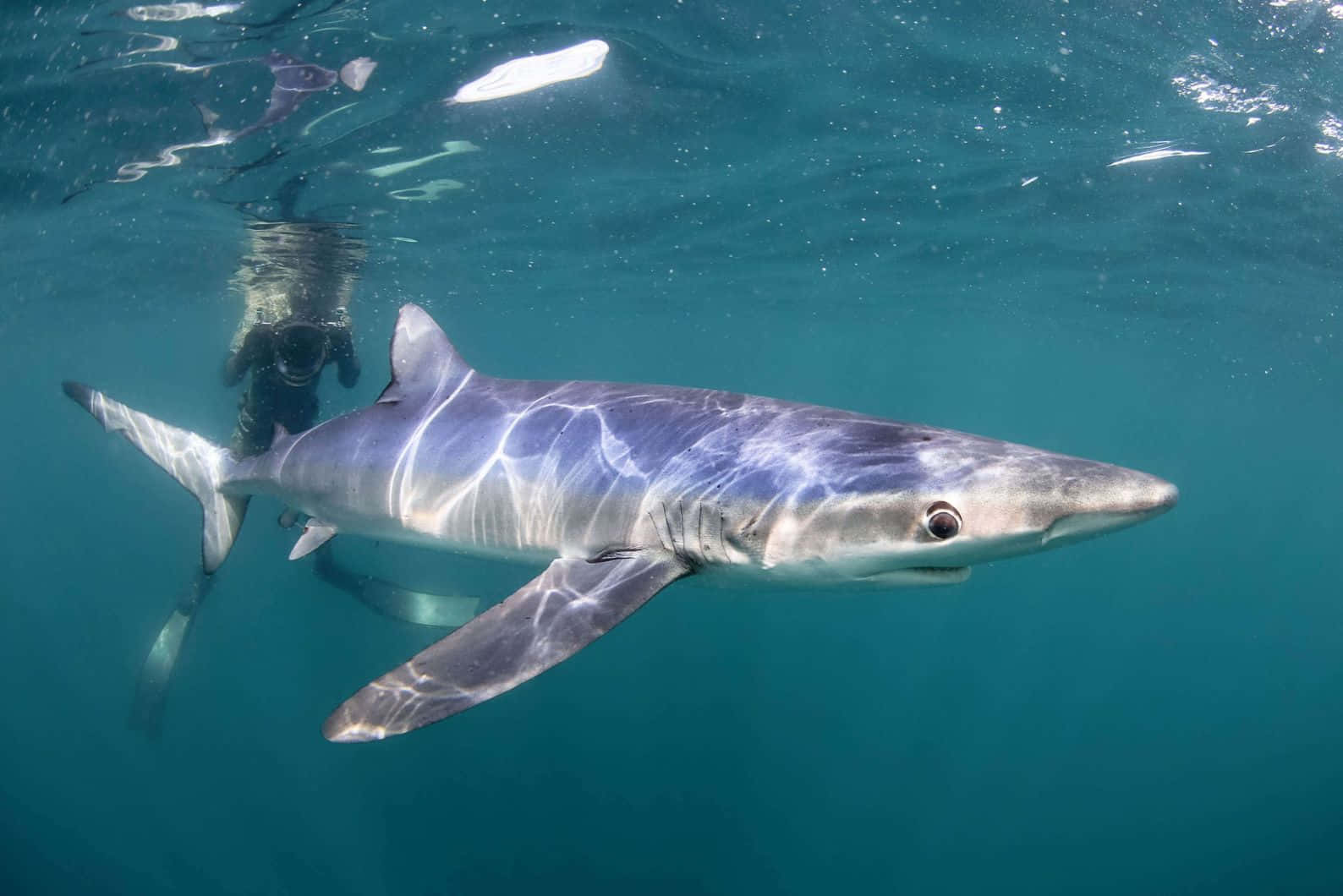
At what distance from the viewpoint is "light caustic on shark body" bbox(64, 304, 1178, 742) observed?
290 centimetres

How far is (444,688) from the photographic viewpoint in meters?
Answer: 3.03

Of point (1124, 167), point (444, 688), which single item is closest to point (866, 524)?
point (444, 688)

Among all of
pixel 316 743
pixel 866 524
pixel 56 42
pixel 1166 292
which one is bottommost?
pixel 316 743

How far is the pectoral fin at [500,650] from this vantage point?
2.99 m

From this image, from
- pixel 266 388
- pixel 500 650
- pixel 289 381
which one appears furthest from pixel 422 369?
pixel 266 388

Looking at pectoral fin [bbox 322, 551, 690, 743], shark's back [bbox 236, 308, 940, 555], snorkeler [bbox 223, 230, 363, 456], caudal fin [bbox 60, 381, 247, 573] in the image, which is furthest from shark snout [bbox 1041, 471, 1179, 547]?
snorkeler [bbox 223, 230, 363, 456]

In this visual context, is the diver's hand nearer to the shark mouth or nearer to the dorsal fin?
the dorsal fin

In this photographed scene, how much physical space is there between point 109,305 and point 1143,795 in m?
36.9

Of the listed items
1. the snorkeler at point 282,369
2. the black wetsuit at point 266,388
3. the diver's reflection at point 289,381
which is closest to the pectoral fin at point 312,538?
the diver's reflection at point 289,381

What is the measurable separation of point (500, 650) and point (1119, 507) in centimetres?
244

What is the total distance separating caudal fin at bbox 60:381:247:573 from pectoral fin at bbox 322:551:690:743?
4.22m

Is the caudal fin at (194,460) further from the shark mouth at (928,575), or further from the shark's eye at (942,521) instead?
the shark's eye at (942,521)

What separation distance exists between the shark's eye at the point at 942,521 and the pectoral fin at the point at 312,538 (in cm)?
433

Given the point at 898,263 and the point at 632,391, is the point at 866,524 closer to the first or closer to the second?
the point at 632,391
